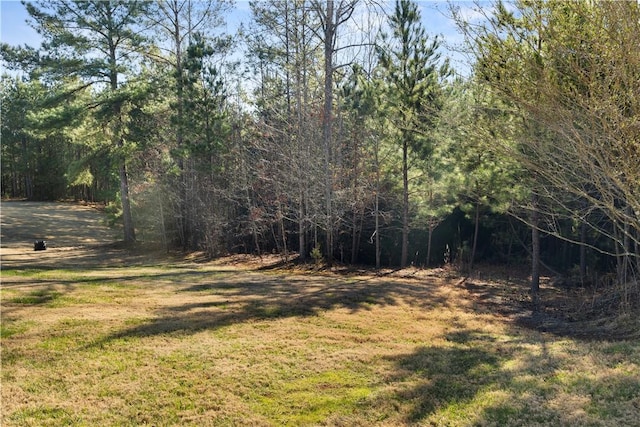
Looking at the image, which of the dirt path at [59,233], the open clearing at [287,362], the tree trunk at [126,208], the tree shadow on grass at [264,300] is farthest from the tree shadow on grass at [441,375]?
the tree trunk at [126,208]

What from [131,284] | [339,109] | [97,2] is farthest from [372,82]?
[97,2]

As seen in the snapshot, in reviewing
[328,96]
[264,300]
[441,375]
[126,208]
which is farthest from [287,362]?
[126,208]

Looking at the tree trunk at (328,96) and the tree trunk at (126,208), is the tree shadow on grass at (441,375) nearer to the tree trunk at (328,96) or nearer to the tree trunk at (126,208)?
the tree trunk at (328,96)

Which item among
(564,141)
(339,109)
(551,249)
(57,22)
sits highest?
(57,22)

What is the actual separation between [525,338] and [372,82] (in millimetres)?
7013

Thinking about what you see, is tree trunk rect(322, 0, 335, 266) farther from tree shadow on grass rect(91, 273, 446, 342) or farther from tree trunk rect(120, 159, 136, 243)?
tree trunk rect(120, 159, 136, 243)

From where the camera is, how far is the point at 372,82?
399 inches

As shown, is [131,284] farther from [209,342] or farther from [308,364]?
[308,364]

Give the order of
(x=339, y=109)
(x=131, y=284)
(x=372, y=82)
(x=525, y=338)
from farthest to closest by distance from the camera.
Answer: (x=339, y=109)
(x=372, y=82)
(x=131, y=284)
(x=525, y=338)

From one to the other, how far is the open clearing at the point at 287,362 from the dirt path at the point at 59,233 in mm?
7318

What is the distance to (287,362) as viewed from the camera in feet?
13.2

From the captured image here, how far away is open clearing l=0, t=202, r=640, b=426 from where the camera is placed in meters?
3.08

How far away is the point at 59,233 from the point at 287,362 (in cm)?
1990

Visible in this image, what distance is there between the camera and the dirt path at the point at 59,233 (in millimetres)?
13609
